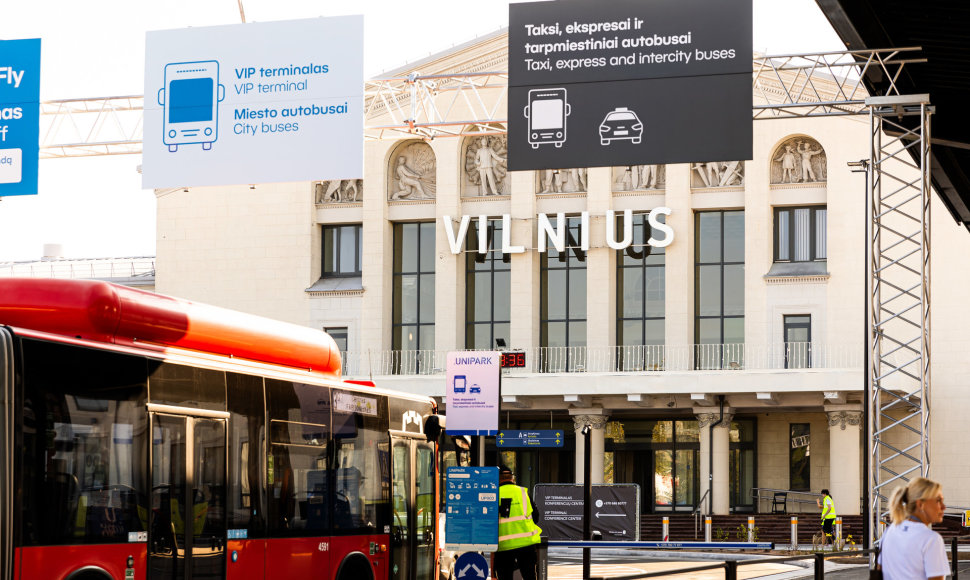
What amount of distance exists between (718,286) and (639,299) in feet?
8.56

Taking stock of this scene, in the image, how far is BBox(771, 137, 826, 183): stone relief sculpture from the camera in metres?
43.2

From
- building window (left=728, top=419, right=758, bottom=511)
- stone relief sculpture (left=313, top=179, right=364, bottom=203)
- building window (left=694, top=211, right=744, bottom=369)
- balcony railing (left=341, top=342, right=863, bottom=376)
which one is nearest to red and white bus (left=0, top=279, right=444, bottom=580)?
balcony railing (left=341, top=342, right=863, bottom=376)

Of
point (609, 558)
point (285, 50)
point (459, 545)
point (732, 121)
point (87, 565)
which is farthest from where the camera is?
point (609, 558)

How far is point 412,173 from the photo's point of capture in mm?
46656

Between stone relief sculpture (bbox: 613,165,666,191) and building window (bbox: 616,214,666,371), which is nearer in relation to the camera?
stone relief sculpture (bbox: 613,165,666,191)

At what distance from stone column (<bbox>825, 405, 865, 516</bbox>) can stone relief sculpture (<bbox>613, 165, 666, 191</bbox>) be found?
9.00 m

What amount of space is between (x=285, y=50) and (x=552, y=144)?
4.64 m

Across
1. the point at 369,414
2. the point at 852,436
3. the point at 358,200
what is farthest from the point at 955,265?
the point at 369,414

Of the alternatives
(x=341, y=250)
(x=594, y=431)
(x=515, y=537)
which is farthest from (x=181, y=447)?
(x=341, y=250)

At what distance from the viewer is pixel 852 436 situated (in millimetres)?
41219

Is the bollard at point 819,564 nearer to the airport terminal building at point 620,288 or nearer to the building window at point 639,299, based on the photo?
the airport terminal building at point 620,288

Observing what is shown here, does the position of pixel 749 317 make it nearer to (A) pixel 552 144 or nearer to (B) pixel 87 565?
(A) pixel 552 144

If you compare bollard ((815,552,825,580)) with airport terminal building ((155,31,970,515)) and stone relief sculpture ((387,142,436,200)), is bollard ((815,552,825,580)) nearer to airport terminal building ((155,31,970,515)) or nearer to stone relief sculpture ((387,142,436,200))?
airport terminal building ((155,31,970,515))

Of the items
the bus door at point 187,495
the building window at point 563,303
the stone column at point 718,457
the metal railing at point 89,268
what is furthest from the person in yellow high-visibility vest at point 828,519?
the metal railing at point 89,268
